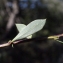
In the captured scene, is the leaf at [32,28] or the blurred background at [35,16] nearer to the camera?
the leaf at [32,28]

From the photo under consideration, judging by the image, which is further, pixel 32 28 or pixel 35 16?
pixel 35 16

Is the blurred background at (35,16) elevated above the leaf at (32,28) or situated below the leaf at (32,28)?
below

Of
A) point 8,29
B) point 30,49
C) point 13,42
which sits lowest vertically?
point 30,49

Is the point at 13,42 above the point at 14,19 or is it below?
above

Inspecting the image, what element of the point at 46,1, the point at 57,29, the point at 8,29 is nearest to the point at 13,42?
the point at 8,29

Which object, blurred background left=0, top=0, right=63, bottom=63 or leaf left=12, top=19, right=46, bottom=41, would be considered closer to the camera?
leaf left=12, top=19, right=46, bottom=41

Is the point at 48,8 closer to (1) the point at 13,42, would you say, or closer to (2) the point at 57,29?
(2) the point at 57,29

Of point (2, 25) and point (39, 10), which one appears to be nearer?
point (2, 25)

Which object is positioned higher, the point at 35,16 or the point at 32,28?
the point at 32,28

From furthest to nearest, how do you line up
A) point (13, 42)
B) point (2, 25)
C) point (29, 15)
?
point (29, 15)
point (2, 25)
point (13, 42)

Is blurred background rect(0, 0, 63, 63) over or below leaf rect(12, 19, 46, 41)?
below

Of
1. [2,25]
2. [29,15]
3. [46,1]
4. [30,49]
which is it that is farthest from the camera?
[46,1]
